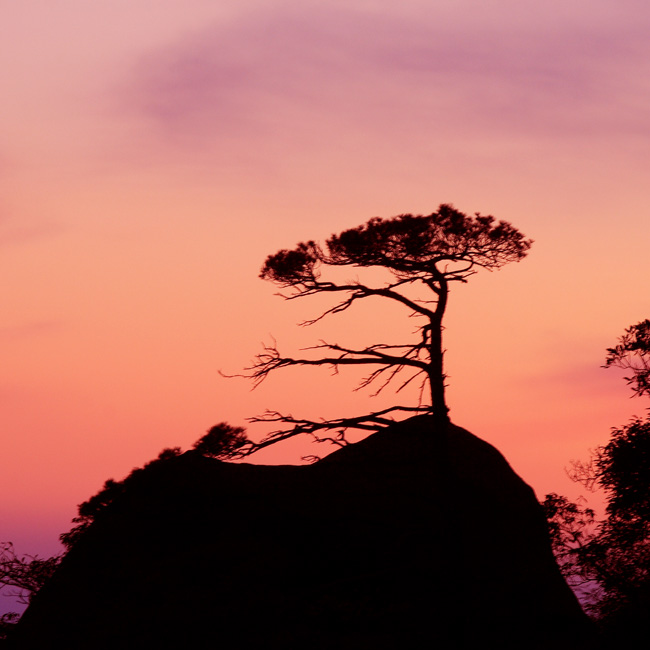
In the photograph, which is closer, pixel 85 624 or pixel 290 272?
pixel 85 624

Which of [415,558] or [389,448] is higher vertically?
[389,448]

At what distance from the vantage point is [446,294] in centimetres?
1923

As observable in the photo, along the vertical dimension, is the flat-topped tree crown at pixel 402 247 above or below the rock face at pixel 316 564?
above

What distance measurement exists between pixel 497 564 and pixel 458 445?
3073 millimetres

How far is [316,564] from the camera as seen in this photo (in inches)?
721

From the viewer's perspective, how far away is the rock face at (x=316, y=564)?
1747cm

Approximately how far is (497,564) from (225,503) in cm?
578

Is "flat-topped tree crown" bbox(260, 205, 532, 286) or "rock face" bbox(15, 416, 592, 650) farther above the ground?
"flat-topped tree crown" bbox(260, 205, 532, 286)

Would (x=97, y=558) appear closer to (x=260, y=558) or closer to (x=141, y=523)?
(x=141, y=523)

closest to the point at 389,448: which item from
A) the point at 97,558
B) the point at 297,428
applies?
the point at 297,428

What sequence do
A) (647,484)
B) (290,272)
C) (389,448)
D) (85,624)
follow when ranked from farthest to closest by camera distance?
1. (647,484)
2. (389,448)
3. (290,272)
4. (85,624)

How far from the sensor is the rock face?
57.3 ft

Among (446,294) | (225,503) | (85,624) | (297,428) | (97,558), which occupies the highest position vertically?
(446,294)

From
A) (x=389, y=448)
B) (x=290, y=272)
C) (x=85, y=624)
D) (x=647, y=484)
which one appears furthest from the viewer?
(x=647, y=484)
